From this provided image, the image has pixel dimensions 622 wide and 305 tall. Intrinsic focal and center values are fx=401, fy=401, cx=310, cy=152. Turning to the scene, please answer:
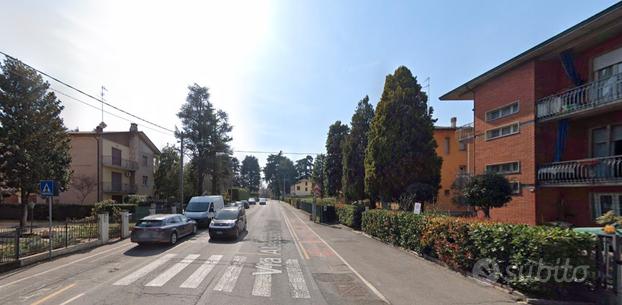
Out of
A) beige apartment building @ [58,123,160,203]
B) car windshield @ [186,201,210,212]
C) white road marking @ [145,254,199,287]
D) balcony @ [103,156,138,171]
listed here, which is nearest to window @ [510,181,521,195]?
white road marking @ [145,254,199,287]

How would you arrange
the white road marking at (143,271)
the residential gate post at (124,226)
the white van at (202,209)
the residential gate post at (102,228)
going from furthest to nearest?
1. the white van at (202,209)
2. the residential gate post at (124,226)
3. the residential gate post at (102,228)
4. the white road marking at (143,271)

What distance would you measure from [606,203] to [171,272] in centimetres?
1622

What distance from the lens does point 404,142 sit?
22.5 m

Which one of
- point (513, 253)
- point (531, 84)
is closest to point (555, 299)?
point (513, 253)

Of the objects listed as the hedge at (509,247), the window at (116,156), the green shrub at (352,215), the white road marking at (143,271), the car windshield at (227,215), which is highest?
the window at (116,156)

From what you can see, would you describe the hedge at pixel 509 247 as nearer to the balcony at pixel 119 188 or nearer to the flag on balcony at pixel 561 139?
the flag on balcony at pixel 561 139

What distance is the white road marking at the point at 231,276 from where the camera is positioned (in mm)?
9102

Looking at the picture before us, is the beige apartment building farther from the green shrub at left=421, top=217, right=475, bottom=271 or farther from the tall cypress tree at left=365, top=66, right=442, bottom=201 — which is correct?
the green shrub at left=421, top=217, right=475, bottom=271

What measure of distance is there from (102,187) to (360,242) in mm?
33644

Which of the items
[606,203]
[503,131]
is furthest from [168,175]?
[606,203]

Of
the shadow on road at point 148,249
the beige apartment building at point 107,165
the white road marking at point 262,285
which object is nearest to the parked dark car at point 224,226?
the shadow on road at point 148,249

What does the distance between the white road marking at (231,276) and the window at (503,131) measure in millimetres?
14241

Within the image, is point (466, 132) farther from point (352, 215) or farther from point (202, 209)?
point (202, 209)

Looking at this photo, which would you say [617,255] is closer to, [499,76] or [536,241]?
[536,241]
